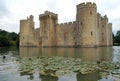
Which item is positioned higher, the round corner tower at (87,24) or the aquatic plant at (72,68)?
the round corner tower at (87,24)

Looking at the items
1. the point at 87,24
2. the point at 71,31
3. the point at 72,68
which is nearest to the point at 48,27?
the point at 71,31

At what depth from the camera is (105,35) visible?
1289 inches

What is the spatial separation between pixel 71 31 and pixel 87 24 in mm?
4267

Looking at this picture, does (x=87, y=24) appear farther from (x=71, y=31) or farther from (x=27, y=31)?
(x=27, y=31)

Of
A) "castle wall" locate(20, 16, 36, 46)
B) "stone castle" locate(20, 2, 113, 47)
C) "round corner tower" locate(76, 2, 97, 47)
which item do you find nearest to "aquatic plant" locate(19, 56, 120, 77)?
"round corner tower" locate(76, 2, 97, 47)

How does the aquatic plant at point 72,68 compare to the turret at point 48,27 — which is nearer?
the aquatic plant at point 72,68

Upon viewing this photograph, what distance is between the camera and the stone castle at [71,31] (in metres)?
25.3

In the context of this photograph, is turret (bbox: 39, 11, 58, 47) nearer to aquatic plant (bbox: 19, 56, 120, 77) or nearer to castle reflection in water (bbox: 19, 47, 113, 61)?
castle reflection in water (bbox: 19, 47, 113, 61)

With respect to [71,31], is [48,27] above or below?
above

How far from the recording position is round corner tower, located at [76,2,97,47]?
988 inches

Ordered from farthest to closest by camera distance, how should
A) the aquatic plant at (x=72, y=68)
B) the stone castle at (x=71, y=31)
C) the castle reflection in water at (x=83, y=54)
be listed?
1. the stone castle at (x=71, y=31)
2. the castle reflection in water at (x=83, y=54)
3. the aquatic plant at (x=72, y=68)

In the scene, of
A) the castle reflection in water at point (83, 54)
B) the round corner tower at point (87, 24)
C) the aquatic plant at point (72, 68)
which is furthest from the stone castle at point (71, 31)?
the aquatic plant at point (72, 68)

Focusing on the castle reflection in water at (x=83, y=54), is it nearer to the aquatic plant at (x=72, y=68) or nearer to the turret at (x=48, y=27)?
the aquatic plant at (x=72, y=68)

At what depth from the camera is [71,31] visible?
28.9m
